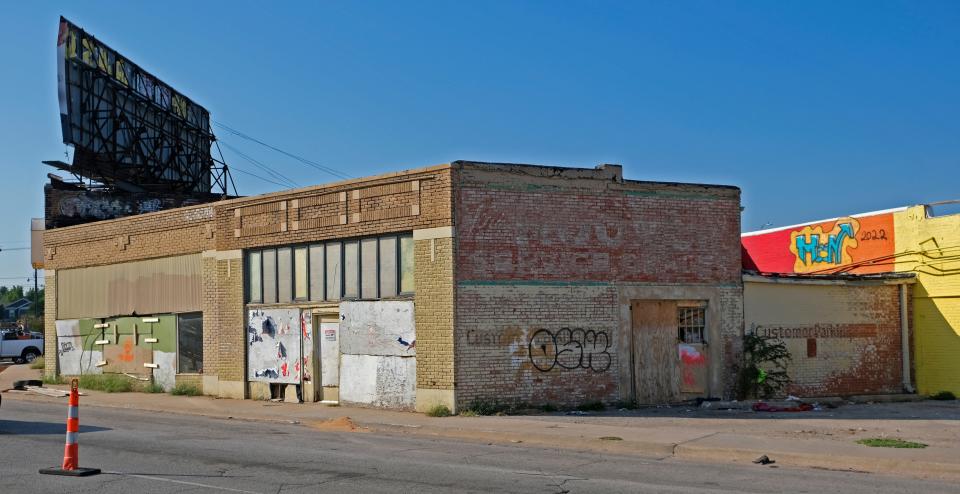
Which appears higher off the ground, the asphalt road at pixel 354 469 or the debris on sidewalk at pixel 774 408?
the asphalt road at pixel 354 469

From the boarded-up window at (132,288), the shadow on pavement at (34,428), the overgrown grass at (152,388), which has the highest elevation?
the boarded-up window at (132,288)

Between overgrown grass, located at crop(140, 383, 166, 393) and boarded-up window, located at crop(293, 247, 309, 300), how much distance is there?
635 cm

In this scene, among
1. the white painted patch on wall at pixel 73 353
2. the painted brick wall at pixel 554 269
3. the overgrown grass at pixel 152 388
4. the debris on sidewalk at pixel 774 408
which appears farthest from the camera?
the white painted patch on wall at pixel 73 353

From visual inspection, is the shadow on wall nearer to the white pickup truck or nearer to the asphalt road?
the asphalt road

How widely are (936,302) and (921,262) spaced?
114 centimetres

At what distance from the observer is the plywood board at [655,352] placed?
67.8ft

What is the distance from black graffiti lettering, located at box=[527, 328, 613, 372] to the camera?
19.6 metres

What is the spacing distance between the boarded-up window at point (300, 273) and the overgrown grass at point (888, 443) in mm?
13290

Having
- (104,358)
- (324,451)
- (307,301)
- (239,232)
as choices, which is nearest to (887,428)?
(324,451)

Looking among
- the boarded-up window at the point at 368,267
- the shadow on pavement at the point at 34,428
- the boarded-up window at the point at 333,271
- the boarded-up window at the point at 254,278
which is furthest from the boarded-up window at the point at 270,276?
the shadow on pavement at the point at 34,428

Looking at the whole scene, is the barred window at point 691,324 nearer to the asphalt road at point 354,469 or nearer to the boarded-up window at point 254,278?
the asphalt road at point 354,469

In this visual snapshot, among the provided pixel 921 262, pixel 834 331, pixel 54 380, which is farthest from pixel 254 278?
pixel 921 262

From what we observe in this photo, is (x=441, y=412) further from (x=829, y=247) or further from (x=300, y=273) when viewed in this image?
(x=829, y=247)

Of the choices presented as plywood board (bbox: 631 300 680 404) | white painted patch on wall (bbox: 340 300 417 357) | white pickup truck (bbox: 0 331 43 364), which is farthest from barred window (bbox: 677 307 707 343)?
white pickup truck (bbox: 0 331 43 364)
